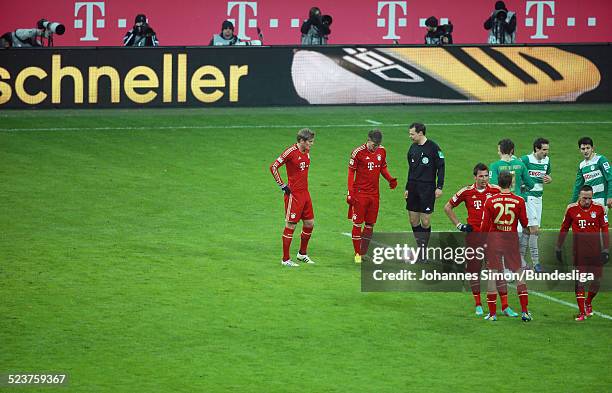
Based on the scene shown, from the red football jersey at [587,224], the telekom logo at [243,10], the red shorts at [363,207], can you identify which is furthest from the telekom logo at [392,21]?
the red football jersey at [587,224]

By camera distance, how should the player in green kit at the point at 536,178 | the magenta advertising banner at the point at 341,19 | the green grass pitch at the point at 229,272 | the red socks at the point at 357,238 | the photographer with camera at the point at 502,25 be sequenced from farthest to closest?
→ the magenta advertising banner at the point at 341,19 < the photographer with camera at the point at 502,25 < the red socks at the point at 357,238 < the player in green kit at the point at 536,178 < the green grass pitch at the point at 229,272

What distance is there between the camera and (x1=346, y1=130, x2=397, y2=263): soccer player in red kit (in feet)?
59.1

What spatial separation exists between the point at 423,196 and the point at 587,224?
336 cm

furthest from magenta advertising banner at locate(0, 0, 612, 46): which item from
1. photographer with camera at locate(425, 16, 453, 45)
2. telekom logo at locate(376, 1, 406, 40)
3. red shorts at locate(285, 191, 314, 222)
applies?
red shorts at locate(285, 191, 314, 222)

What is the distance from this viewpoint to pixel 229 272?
17.8 meters

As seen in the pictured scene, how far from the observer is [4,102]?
29656 mm

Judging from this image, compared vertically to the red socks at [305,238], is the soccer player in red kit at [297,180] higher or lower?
higher

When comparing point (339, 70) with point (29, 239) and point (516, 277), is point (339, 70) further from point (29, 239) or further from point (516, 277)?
point (516, 277)

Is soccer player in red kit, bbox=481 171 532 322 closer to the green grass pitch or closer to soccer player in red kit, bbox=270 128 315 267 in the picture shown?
the green grass pitch

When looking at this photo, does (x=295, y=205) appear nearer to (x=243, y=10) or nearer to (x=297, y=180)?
(x=297, y=180)

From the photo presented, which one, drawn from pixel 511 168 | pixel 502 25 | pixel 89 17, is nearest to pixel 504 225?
pixel 511 168

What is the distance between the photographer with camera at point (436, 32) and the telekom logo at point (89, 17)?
41.1 feet

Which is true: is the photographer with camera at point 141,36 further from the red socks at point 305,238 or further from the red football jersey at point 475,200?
the red football jersey at point 475,200

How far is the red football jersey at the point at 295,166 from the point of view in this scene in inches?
698
